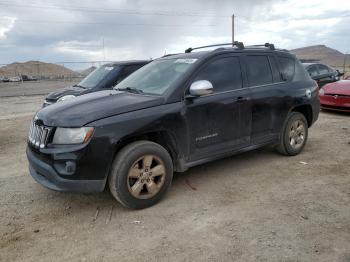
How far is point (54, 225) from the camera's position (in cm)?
370

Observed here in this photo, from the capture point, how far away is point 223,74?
4727 millimetres

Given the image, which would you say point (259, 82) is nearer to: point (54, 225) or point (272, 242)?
point (272, 242)

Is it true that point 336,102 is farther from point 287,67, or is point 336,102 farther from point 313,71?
point 287,67

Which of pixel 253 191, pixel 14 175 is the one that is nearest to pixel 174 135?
pixel 253 191

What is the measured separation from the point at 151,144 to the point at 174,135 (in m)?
0.35

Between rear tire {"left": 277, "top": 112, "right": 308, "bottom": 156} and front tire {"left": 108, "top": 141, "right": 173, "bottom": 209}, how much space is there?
7.84 feet

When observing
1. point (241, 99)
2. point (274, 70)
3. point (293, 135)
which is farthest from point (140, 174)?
point (293, 135)

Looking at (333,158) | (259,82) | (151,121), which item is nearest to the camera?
(151,121)

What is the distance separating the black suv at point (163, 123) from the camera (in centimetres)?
364

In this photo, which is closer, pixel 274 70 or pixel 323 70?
pixel 274 70

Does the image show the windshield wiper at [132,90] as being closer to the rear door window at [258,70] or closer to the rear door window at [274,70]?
the rear door window at [258,70]

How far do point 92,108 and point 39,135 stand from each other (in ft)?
2.24

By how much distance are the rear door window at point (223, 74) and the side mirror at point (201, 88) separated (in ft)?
0.78

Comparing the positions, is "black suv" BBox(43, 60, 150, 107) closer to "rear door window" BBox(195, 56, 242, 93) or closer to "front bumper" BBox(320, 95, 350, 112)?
"rear door window" BBox(195, 56, 242, 93)
